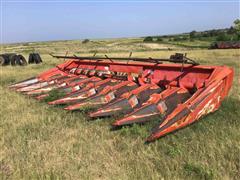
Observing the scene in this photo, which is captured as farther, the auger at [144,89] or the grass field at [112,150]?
the auger at [144,89]

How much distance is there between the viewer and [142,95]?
635 centimetres

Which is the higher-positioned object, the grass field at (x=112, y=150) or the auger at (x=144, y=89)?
the auger at (x=144, y=89)

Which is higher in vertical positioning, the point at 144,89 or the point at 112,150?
the point at 144,89

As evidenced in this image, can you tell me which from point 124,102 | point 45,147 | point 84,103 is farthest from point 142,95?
point 45,147

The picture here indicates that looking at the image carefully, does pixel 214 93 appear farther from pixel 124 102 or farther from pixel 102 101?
pixel 102 101

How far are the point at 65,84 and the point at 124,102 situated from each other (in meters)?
3.05

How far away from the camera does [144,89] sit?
6.50m

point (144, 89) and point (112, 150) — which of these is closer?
point (112, 150)

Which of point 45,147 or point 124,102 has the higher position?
point 124,102

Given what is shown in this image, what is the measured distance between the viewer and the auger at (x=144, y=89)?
5.22 meters

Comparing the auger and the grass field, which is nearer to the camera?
the grass field

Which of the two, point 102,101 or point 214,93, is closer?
point 214,93

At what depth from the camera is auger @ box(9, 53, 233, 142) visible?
5.22 metres

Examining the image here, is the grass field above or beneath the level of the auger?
beneath
